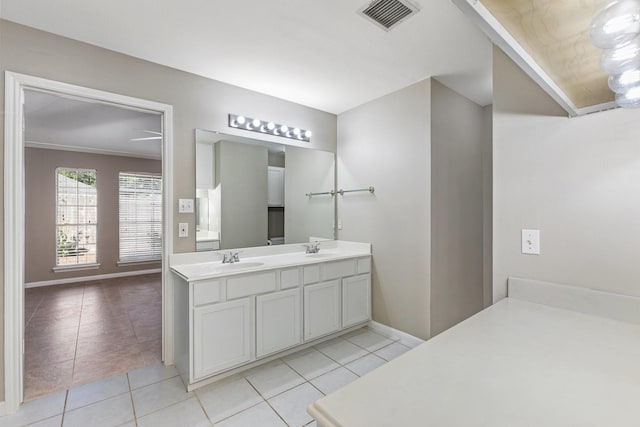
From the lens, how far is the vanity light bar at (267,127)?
9.12ft

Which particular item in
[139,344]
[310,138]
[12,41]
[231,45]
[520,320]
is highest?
[231,45]

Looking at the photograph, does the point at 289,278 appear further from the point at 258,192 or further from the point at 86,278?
the point at 86,278

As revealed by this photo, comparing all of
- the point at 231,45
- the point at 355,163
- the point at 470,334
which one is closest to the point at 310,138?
the point at 355,163

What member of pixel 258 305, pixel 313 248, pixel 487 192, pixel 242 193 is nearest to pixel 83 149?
pixel 242 193

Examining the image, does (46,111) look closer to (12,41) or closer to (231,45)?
(12,41)

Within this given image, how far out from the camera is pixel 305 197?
3.44 m

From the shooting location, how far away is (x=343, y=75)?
2559 millimetres

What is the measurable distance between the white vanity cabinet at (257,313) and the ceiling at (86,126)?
5.70ft

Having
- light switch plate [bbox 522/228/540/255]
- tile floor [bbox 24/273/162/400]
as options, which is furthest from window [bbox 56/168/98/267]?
light switch plate [bbox 522/228/540/255]

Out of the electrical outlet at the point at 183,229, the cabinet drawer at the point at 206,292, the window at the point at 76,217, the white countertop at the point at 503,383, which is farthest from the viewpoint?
the window at the point at 76,217

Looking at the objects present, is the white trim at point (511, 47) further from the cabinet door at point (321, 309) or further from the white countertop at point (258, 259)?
the cabinet door at point (321, 309)

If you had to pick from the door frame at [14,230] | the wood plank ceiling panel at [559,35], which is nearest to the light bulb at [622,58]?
the wood plank ceiling panel at [559,35]

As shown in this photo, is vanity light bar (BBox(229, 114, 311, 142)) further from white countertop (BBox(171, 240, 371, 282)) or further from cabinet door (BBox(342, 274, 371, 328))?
cabinet door (BBox(342, 274, 371, 328))

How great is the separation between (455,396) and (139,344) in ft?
10.3
